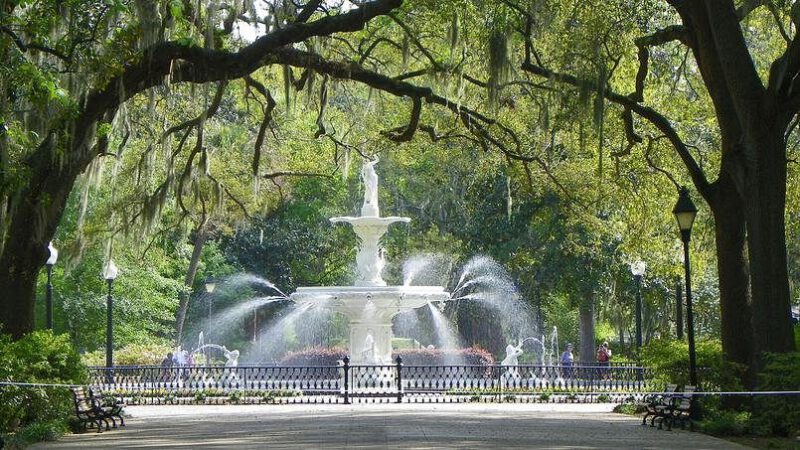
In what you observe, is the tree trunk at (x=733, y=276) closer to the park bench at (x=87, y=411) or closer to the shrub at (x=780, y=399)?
the shrub at (x=780, y=399)

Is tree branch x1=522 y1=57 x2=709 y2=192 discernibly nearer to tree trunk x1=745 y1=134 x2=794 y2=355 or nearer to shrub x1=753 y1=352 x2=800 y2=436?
tree trunk x1=745 y1=134 x2=794 y2=355

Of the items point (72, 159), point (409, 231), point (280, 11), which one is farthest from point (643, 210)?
point (409, 231)

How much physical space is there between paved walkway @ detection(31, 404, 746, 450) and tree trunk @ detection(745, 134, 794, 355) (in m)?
1.86

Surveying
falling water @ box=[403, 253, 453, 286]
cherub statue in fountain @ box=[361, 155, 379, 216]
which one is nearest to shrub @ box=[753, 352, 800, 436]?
cherub statue in fountain @ box=[361, 155, 379, 216]

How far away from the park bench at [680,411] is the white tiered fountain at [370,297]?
13.0 meters

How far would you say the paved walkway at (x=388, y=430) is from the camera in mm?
16688

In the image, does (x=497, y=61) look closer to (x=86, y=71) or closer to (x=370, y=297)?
(x=86, y=71)

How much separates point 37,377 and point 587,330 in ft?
118

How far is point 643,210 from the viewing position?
28.6 meters

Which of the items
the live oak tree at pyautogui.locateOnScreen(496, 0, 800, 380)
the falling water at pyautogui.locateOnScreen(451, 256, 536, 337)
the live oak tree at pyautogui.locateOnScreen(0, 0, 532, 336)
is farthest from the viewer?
the falling water at pyautogui.locateOnScreen(451, 256, 536, 337)

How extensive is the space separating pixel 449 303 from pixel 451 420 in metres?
34.4

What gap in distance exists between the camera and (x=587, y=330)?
52844 mm

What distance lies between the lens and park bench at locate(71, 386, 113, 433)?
19.8 meters

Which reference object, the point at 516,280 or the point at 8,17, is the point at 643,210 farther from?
the point at 516,280
